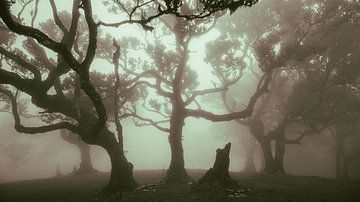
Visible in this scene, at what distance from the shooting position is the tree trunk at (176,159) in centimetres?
2855

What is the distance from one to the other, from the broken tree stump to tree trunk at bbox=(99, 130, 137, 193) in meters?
5.70

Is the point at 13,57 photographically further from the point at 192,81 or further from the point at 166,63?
the point at 192,81

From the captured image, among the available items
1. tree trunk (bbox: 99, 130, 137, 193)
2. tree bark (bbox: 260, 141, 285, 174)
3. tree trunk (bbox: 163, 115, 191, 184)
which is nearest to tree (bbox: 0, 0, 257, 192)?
tree trunk (bbox: 99, 130, 137, 193)

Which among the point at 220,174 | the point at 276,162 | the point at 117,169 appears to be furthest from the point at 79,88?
the point at 276,162

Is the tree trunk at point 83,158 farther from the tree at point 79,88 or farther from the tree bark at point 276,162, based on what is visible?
the tree bark at point 276,162

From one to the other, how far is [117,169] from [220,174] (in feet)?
24.7

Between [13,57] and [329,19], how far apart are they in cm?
3216

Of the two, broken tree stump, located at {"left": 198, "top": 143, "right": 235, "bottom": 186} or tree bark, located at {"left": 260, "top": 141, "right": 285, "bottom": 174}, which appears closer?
broken tree stump, located at {"left": 198, "top": 143, "right": 235, "bottom": 186}

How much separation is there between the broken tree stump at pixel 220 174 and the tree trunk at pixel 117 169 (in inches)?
224

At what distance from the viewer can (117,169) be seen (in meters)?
23.5

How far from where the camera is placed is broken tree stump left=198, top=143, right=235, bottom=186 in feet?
68.2

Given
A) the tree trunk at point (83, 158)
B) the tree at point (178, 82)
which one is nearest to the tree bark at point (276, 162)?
the tree at point (178, 82)

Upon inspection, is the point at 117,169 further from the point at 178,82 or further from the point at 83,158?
the point at 83,158

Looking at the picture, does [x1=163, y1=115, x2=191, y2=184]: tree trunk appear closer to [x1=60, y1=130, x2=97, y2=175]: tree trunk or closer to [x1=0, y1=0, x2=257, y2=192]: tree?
[x1=0, y1=0, x2=257, y2=192]: tree
